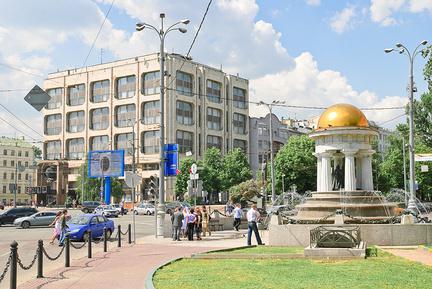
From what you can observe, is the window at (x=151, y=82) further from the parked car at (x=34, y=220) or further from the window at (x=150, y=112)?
the parked car at (x=34, y=220)

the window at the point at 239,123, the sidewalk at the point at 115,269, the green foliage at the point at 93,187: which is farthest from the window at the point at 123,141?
the sidewalk at the point at 115,269

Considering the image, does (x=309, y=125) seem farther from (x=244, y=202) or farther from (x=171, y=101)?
(x=244, y=202)

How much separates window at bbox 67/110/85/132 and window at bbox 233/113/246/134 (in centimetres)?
2682

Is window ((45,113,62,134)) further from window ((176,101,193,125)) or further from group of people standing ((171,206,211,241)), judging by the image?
group of people standing ((171,206,211,241))

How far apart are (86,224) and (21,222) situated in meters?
14.7

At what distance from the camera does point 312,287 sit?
10.6 m

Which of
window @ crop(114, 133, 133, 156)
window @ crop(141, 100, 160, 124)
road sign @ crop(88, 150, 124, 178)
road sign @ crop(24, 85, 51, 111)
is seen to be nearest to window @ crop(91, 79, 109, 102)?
window @ crop(114, 133, 133, 156)

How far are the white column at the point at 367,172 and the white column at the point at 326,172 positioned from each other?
152cm

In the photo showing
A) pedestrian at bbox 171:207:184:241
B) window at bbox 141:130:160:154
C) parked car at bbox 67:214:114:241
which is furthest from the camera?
window at bbox 141:130:160:154

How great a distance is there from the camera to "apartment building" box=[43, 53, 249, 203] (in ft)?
281

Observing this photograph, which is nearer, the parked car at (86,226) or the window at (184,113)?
the parked car at (86,226)

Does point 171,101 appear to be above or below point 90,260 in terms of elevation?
above

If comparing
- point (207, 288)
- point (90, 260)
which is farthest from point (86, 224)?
point (207, 288)

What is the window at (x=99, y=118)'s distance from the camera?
91562 millimetres
